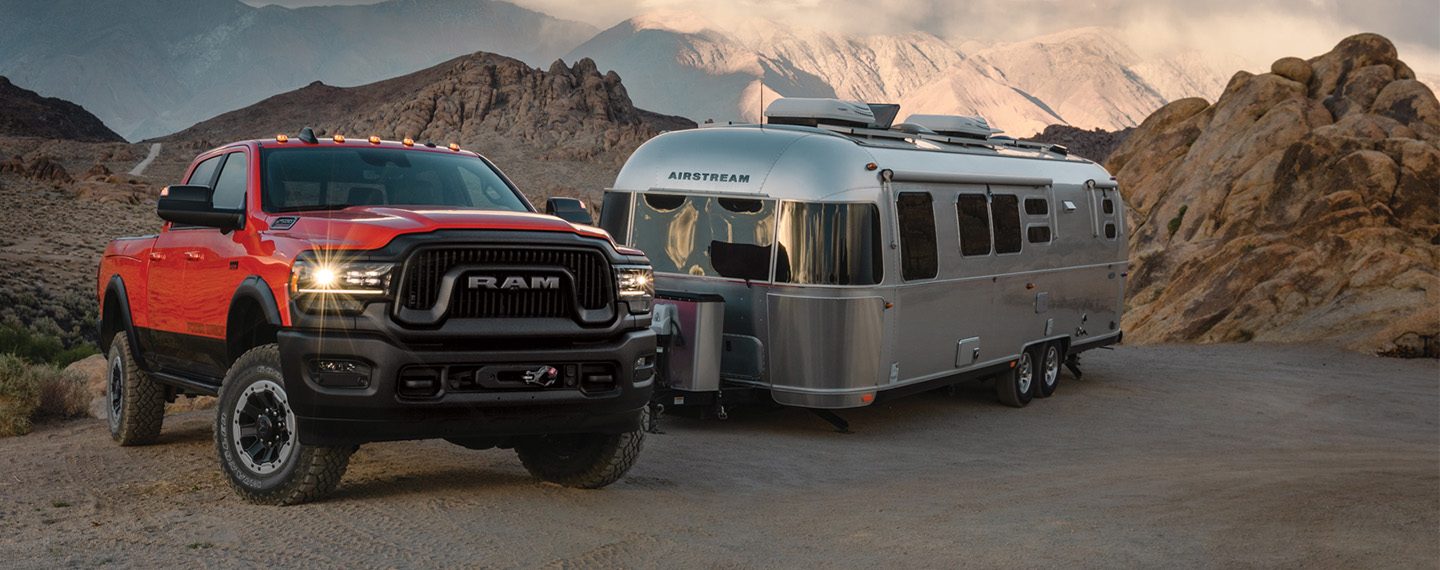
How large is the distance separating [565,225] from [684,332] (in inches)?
169

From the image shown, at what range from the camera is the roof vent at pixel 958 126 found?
51.4 ft

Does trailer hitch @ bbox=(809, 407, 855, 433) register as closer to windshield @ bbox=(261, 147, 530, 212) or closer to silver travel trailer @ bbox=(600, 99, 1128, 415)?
silver travel trailer @ bbox=(600, 99, 1128, 415)

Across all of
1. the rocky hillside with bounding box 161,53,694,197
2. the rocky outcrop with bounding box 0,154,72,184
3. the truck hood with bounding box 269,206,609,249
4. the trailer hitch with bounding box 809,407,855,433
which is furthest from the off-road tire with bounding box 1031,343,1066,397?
the rocky hillside with bounding box 161,53,694,197

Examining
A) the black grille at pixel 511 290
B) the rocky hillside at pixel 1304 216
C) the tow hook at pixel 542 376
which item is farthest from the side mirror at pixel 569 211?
the rocky hillside at pixel 1304 216

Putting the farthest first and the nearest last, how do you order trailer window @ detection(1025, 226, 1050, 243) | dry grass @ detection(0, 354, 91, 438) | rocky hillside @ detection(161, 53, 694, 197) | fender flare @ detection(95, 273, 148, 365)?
1. rocky hillside @ detection(161, 53, 694, 197)
2. trailer window @ detection(1025, 226, 1050, 243)
3. dry grass @ detection(0, 354, 91, 438)
4. fender flare @ detection(95, 273, 148, 365)

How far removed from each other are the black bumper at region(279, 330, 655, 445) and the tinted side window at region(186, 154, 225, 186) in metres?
2.65

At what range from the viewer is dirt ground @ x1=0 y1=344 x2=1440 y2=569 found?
7.35m

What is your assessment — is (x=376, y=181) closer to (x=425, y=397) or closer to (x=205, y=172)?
(x=205, y=172)

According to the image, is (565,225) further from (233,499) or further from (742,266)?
(742,266)

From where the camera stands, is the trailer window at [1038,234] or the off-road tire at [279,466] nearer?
the off-road tire at [279,466]

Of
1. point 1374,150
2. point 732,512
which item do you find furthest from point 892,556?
point 1374,150

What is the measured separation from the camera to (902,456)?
468 inches

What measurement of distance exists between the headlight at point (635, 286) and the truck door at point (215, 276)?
212 centimetres

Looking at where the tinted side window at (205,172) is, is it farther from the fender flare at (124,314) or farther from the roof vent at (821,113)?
the roof vent at (821,113)
